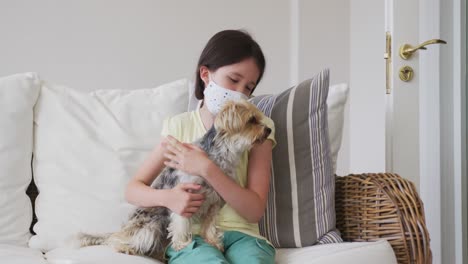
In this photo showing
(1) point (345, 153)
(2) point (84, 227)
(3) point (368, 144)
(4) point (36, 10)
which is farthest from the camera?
(1) point (345, 153)

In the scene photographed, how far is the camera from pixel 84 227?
1.85 metres

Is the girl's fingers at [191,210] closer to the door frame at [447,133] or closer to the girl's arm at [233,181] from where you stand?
the girl's arm at [233,181]

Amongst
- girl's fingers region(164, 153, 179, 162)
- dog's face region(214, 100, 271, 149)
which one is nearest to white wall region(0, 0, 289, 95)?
girl's fingers region(164, 153, 179, 162)

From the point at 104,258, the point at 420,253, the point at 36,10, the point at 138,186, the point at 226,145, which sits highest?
the point at 36,10

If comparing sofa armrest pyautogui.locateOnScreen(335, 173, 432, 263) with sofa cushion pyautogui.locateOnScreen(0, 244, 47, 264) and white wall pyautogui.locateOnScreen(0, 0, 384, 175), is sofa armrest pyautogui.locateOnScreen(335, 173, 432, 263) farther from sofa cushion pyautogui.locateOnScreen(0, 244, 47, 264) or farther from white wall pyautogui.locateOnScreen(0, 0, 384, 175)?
sofa cushion pyautogui.locateOnScreen(0, 244, 47, 264)

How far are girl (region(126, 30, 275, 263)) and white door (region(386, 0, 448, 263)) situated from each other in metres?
0.80

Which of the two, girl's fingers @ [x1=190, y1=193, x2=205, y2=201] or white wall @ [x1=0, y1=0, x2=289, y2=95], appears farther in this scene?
white wall @ [x1=0, y1=0, x2=289, y2=95]

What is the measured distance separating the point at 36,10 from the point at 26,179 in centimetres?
102

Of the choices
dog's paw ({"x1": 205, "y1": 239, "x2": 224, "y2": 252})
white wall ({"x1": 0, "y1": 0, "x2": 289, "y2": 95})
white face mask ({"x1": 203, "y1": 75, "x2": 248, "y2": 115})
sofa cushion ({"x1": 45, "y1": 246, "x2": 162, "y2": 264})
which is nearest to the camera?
sofa cushion ({"x1": 45, "y1": 246, "x2": 162, "y2": 264})

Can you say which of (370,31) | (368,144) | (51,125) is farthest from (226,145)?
(370,31)

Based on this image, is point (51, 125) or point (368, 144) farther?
point (368, 144)

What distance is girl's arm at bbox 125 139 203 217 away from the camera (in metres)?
1.50

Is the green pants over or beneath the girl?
beneath

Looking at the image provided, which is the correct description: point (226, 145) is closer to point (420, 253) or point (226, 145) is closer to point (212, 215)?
point (212, 215)
